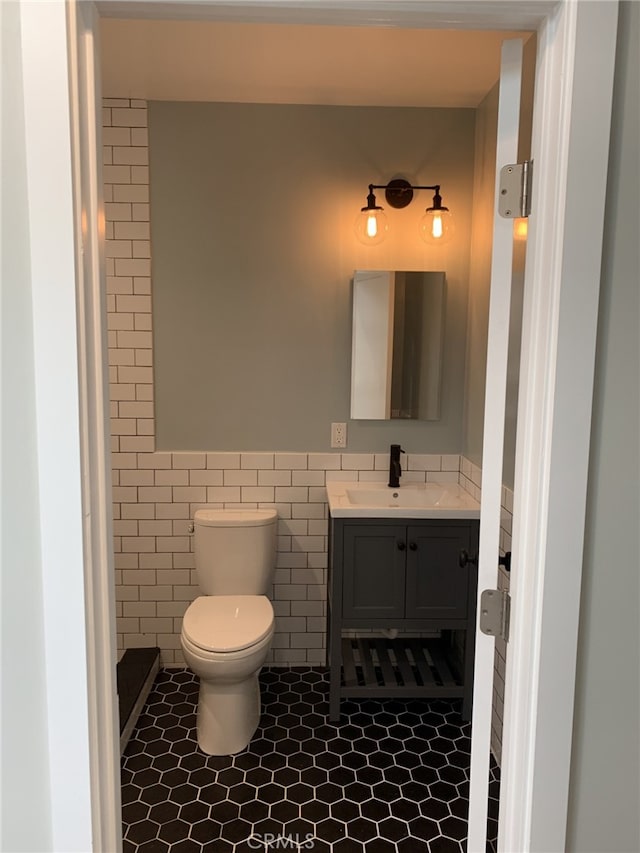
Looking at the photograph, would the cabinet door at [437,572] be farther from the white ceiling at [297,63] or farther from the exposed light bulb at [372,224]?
the white ceiling at [297,63]

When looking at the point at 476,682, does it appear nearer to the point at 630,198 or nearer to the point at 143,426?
the point at 630,198

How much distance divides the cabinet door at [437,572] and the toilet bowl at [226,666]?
0.63 metres

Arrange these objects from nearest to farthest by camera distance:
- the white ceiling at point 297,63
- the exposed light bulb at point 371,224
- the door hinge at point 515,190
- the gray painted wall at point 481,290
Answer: the door hinge at point 515,190 → the white ceiling at point 297,63 → the gray painted wall at point 481,290 → the exposed light bulb at point 371,224

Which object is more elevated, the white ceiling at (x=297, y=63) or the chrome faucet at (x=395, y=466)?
the white ceiling at (x=297, y=63)

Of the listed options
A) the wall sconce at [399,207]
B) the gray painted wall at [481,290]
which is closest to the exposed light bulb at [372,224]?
the wall sconce at [399,207]

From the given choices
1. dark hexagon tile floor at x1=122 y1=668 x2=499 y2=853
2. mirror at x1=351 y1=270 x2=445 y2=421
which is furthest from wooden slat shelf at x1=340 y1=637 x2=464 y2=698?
mirror at x1=351 y1=270 x2=445 y2=421

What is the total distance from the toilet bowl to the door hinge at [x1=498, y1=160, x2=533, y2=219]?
187 cm

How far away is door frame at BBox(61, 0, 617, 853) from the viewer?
3.24 ft

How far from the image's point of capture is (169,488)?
9.82 ft

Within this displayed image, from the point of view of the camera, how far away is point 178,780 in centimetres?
231

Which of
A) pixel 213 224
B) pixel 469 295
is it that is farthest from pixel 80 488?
pixel 469 295

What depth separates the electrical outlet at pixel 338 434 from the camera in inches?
118

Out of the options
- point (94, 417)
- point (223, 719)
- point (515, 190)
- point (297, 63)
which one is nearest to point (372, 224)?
point (297, 63)

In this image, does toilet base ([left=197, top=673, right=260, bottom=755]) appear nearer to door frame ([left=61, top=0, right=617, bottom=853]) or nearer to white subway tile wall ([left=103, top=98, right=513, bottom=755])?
white subway tile wall ([left=103, top=98, right=513, bottom=755])
